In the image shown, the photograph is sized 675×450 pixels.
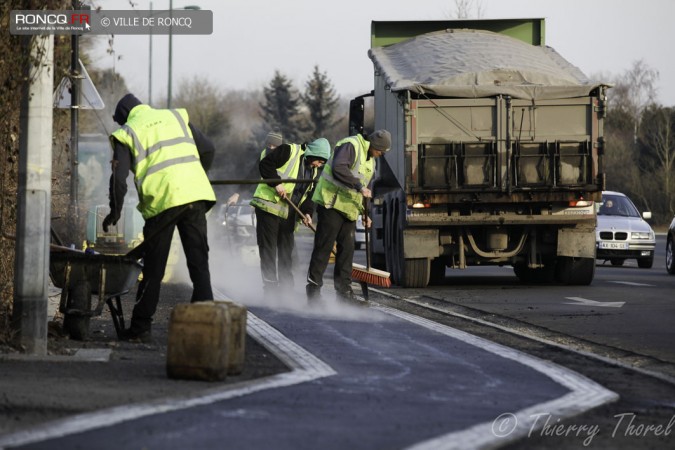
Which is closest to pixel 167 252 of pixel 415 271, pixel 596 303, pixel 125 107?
pixel 125 107

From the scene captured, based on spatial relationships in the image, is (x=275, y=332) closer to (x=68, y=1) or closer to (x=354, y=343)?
(x=354, y=343)

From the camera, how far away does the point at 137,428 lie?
19.2ft

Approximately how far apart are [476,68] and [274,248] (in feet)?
17.3

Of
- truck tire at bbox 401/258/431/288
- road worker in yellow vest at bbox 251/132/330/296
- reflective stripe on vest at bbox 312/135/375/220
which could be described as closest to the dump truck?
truck tire at bbox 401/258/431/288

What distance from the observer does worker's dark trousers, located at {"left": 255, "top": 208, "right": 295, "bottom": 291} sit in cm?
1500

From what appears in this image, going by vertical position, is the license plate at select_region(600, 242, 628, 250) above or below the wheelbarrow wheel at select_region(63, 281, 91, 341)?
above

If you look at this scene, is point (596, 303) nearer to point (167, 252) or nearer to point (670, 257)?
point (167, 252)

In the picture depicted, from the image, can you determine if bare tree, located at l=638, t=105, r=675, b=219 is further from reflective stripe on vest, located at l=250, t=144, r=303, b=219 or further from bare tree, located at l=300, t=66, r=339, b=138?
reflective stripe on vest, located at l=250, t=144, r=303, b=219

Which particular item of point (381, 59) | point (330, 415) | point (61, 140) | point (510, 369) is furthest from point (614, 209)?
point (330, 415)

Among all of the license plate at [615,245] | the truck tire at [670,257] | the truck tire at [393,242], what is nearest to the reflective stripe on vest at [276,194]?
the truck tire at [393,242]

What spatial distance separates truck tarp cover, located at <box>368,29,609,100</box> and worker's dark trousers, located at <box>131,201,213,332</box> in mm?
8539

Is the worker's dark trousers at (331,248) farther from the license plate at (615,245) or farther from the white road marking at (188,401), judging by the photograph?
the license plate at (615,245)

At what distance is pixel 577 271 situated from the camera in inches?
750

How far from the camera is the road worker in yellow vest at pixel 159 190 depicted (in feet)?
32.4
